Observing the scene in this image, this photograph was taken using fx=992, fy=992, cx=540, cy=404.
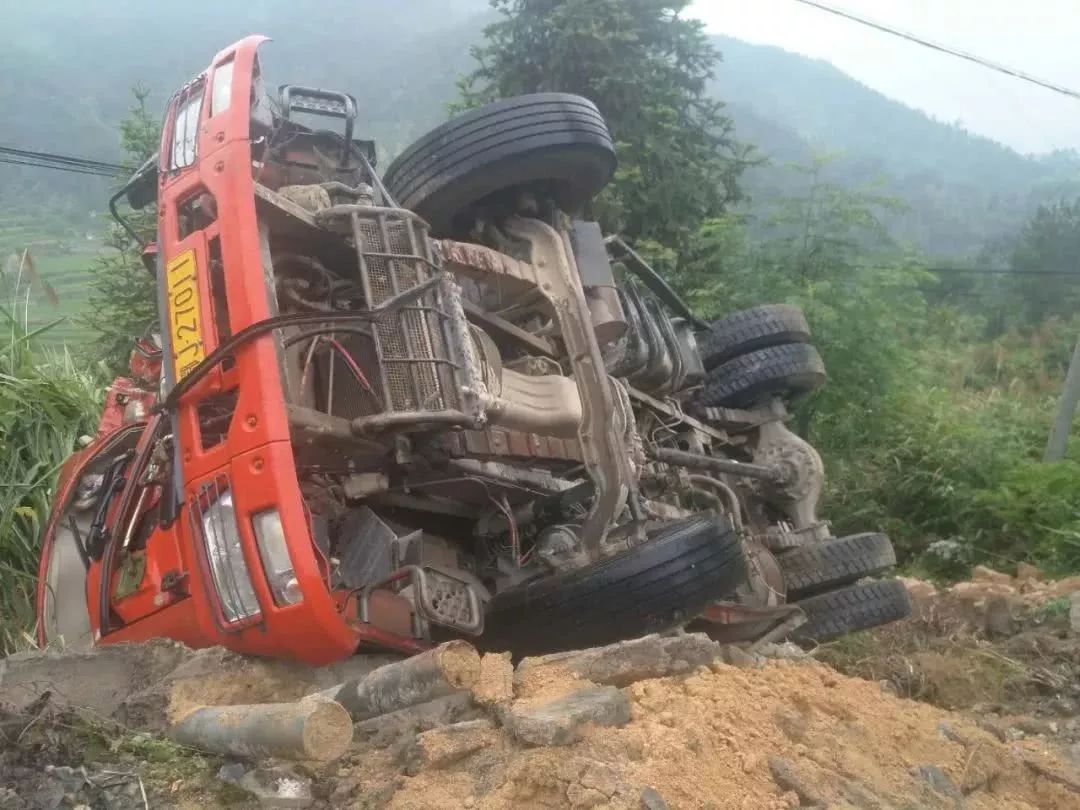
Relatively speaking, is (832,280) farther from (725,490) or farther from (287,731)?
(287,731)

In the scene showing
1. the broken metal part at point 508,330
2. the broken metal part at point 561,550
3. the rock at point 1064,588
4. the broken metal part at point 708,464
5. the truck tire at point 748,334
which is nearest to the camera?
the broken metal part at point 561,550

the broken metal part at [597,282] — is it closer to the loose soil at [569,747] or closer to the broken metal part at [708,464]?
the broken metal part at [708,464]

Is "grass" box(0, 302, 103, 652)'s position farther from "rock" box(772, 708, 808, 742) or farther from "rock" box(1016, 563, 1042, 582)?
"rock" box(1016, 563, 1042, 582)

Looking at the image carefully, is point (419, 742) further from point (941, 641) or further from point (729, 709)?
point (941, 641)

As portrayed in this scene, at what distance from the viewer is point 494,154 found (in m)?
4.00

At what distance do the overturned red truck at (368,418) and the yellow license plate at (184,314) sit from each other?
12mm

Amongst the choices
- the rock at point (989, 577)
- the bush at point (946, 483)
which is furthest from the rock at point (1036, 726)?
the bush at point (946, 483)

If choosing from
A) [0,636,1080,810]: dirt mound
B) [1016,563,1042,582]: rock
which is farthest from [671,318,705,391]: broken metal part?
[1016,563,1042,582]: rock

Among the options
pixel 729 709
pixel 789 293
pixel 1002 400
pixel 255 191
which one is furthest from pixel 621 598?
pixel 1002 400

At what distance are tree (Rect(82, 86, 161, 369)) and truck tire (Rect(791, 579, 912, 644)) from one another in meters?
5.92

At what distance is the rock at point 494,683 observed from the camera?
260cm

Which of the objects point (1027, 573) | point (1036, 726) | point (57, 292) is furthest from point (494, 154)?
point (1027, 573)

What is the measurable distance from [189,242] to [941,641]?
419 centimetres

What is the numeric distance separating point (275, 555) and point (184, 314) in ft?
3.09
